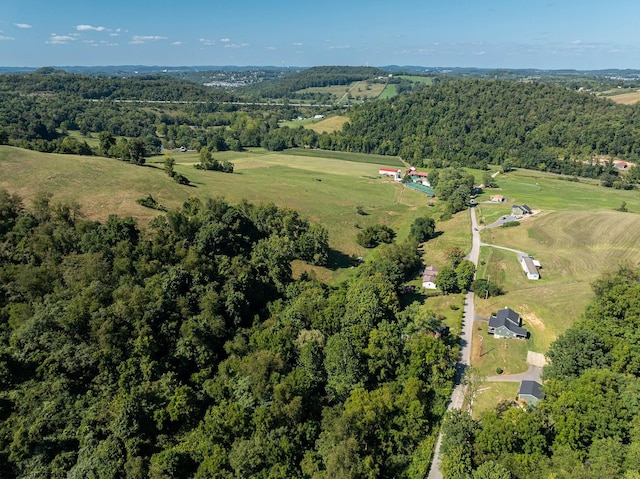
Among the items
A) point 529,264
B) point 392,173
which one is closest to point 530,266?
point 529,264

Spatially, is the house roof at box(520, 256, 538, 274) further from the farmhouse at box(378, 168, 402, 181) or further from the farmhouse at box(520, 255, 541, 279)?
the farmhouse at box(378, 168, 402, 181)

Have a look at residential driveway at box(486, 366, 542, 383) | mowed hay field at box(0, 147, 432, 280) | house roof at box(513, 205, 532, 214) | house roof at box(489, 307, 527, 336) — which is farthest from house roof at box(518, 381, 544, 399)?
house roof at box(513, 205, 532, 214)

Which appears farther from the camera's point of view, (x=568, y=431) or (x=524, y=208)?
(x=524, y=208)

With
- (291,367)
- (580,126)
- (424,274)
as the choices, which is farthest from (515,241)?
(580,126)

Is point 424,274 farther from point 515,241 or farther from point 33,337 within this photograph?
→ point 33,337

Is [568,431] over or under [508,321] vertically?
over

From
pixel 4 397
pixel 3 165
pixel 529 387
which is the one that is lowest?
pixel 529 387

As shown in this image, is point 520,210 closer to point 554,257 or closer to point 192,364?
point 554,257
